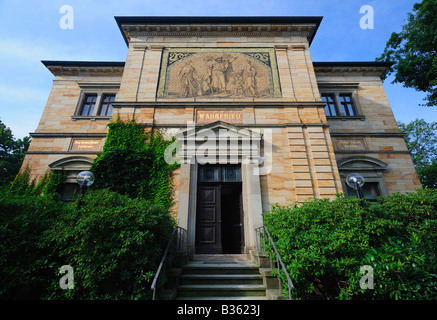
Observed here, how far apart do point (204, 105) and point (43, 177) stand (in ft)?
26.9

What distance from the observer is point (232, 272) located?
5.51 meters

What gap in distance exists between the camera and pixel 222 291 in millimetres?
4840

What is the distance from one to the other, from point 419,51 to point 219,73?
12.1m

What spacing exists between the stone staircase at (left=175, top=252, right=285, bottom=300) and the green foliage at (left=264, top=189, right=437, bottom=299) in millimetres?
832

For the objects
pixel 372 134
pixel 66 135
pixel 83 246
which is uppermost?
pixel 372 134

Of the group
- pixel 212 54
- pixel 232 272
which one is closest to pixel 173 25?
pixel 212 54

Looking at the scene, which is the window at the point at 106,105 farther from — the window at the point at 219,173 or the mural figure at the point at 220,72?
the window at the point at 219,173

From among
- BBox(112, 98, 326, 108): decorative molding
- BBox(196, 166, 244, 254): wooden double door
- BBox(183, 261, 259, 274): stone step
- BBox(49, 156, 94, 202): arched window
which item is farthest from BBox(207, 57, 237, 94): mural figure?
BBox(183, 261, 259, 274): stone step

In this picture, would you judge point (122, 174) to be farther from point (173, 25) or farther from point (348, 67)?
point (348, 67)

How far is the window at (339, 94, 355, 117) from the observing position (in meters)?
11.5

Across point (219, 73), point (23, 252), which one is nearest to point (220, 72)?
point (219, 73)

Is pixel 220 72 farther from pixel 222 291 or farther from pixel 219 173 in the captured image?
pixel 222 291

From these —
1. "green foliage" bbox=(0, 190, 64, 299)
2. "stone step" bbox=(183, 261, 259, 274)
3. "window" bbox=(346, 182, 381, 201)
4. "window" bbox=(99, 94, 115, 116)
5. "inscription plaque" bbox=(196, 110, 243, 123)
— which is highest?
"window" bbox=(99, 94, 115, 116)

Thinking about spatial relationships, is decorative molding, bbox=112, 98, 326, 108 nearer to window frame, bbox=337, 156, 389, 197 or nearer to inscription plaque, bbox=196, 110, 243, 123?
inscription plaque, bbox=196, 110, 243, 123
